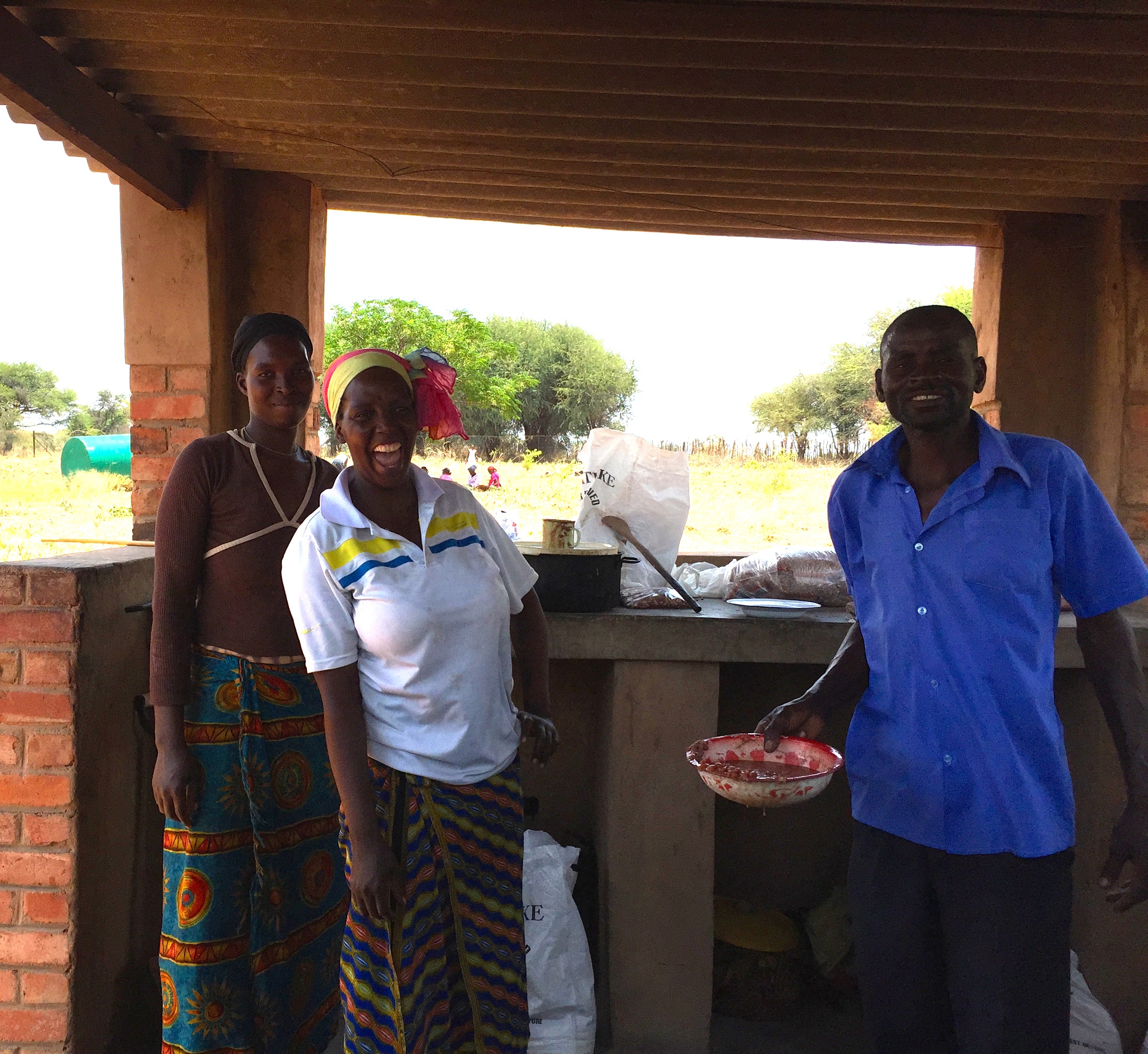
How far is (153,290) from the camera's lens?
3.70 meters

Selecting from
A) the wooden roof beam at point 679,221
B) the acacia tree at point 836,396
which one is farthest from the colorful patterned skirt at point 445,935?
the acacia tree at point 836,396

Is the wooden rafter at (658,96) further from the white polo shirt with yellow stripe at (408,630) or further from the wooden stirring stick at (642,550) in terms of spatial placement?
the white polo shirt with yellow stripe at (408,630)

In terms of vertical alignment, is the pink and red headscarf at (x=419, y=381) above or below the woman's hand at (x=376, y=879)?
above

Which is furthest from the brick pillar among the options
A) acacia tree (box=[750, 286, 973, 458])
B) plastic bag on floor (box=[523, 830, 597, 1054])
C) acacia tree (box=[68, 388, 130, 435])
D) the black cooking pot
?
acacia tree (box=[68, 388, 130, 435])

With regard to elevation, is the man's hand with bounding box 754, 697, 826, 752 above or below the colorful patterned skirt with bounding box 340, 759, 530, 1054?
above

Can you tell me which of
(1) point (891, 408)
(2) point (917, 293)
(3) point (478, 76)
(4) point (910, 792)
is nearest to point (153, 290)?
(3) point (478, 76)

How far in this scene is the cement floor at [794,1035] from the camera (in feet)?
10.2

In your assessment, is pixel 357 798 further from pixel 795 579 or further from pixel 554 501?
pixel 554 501

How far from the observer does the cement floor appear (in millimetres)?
3119

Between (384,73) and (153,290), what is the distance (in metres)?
1.37

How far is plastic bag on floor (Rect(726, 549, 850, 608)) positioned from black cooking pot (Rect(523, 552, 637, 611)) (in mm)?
645

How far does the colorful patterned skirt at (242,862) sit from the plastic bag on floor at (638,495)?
147 centimetres

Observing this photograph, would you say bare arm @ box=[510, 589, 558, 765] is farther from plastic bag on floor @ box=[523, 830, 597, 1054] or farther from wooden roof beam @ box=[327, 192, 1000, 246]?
wooden roof beam @ box=[327, 192, 1000, 246]

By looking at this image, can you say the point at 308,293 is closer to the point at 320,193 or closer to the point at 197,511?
the point at 320,193
